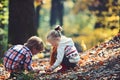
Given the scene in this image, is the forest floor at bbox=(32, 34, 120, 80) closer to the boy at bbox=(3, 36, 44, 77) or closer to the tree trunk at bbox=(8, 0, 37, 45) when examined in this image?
the boy at bbox=(3, 36, 44, 77)

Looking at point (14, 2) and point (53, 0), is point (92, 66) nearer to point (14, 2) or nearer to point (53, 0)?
point (14, 2)

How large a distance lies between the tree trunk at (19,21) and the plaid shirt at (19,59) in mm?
5893

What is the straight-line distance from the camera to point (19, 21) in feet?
50.9

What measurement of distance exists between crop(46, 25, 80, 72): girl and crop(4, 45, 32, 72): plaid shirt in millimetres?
540

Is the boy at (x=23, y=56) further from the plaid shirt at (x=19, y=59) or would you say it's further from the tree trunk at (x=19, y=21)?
the tree trunk at (x=19, y=21)

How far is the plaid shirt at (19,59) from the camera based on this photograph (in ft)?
31.2

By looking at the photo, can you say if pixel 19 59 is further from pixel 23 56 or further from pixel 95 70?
pixel 95 70

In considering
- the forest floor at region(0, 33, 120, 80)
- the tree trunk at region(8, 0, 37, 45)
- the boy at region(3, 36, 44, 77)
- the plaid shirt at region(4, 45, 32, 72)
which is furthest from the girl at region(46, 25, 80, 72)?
the tree trunk at region(8, 0, 37, 45)

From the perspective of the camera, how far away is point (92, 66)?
32.1 ft

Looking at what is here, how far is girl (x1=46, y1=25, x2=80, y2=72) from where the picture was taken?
9.75 meters

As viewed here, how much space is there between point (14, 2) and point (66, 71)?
20.5 feet

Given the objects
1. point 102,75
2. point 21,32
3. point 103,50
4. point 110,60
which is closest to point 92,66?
point 110,60

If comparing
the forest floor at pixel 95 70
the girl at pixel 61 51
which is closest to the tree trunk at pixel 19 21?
the forest floor at pixel 95 70

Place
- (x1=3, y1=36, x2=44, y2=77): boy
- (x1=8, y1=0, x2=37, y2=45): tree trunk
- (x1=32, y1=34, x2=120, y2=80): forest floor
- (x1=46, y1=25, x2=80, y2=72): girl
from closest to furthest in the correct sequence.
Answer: (x1=32, y1=34, x2=120, y2=80): forest floor
(x1=3, y1=36, x2=44, y2=77): boy
(x1=46, y1=25, x2=80, y2=72): girl
(x1=8, y1=0, x2=37, y2=45): tree trunk
